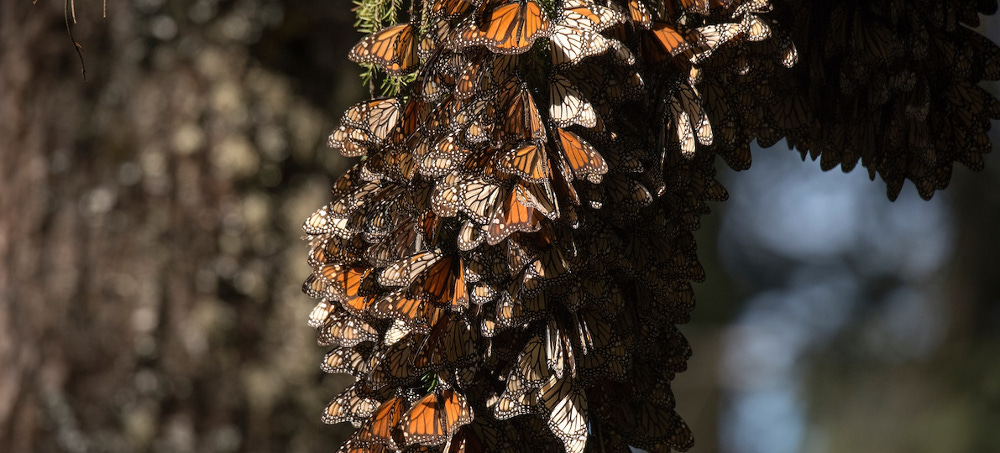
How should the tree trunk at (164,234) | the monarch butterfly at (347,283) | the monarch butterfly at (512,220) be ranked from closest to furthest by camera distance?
1. the monarch butterfly at (512,220)
2. the monarch butterfly at (347,283)
3. the tree trunk at (164,234)

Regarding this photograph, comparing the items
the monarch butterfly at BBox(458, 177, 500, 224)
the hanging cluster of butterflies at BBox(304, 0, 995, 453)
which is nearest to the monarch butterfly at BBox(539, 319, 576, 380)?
the hanging cluster of butterflies at BBox(304, 0, 995, 453)

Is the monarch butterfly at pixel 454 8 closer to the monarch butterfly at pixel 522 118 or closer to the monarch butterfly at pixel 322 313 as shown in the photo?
the monarch butterfly at pixel 522 118

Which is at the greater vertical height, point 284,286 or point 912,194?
point 912,194

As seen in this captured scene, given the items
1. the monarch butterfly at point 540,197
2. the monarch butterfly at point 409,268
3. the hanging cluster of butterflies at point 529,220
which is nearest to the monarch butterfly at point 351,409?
the hanging cluster of butterflies at point 529,220

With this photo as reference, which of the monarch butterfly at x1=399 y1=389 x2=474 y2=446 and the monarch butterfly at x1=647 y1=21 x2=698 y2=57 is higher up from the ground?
the monarch butterfly at x1=647 y1=21 x2=698 y2=57

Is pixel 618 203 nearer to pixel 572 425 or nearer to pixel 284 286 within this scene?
pixel 572 425

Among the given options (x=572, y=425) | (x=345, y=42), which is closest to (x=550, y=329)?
(x=572, y=425)

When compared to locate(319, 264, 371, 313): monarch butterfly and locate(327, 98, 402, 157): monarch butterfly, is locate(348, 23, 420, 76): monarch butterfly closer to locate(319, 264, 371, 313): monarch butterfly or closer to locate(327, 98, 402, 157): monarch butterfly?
locate(327, 98, 402, 157): monarch butterfly
